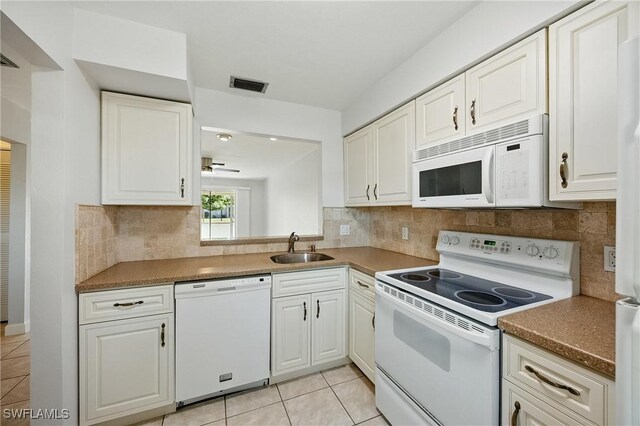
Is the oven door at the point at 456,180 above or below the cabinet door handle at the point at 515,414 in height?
above

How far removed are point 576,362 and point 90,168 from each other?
2.50 metres

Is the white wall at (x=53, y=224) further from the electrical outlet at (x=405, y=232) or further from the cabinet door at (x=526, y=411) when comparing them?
the electrical outlet at (x=405, y=232)

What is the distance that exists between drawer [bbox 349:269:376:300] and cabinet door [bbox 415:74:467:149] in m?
1.02

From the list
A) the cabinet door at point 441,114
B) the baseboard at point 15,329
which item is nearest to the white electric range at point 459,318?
the cabinet door at point 441,114

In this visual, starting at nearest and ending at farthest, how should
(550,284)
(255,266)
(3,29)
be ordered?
(3,29) → (550,284) → (255,266)

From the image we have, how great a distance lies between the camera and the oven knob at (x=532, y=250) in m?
1.35

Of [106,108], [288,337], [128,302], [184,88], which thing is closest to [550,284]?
[288,337]

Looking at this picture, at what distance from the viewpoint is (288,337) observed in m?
1.93

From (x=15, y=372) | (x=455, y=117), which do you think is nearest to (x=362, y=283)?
(x=455, y=117)

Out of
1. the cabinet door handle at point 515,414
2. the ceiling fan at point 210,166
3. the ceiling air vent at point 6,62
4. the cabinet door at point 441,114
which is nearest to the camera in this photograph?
the cabinet door handle at point 515,414

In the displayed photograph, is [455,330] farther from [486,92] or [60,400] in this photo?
[60,400]

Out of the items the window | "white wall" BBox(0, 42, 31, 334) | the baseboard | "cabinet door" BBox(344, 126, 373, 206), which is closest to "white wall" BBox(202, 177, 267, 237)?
the window

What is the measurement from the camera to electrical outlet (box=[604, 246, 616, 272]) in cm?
115

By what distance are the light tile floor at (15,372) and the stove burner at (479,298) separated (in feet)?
8.71
